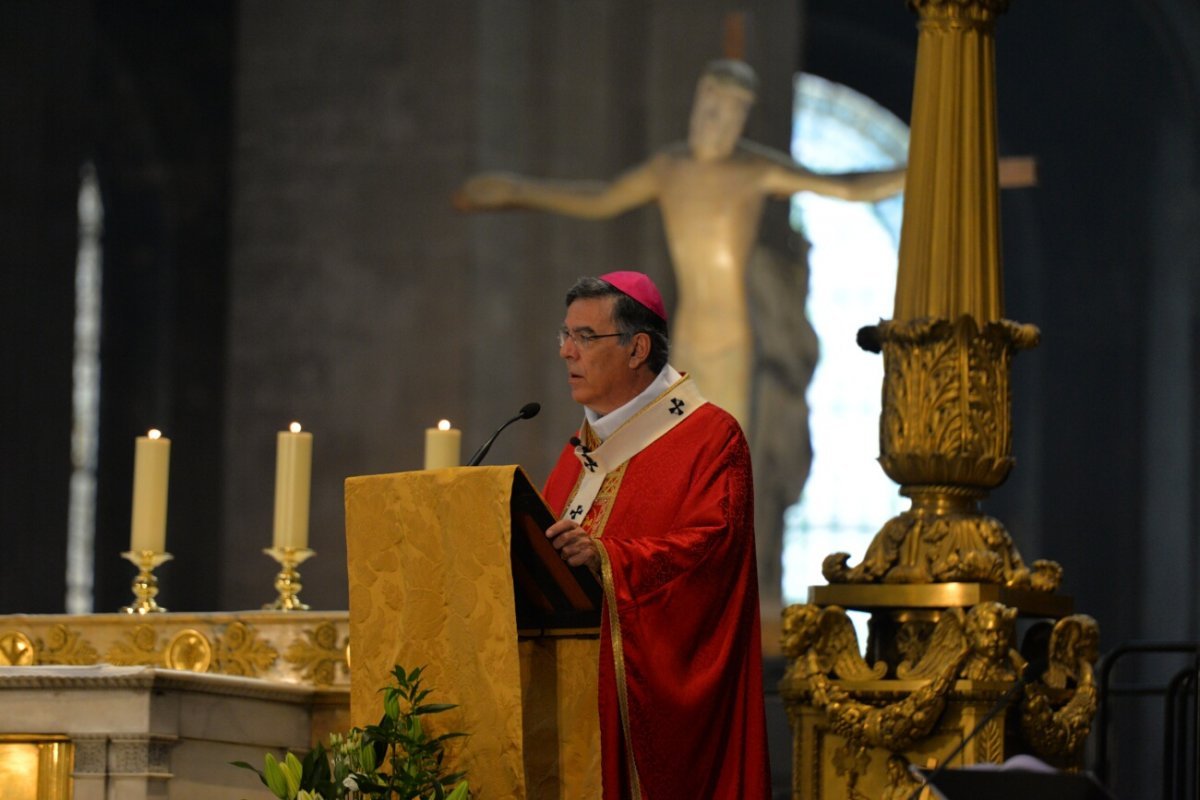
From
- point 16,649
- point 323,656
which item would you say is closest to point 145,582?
point 16,649

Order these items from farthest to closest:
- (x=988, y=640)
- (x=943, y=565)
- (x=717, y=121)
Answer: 1. (x=717, y=121)
2. (x=943, y=565)
3. (x=988, y=640)

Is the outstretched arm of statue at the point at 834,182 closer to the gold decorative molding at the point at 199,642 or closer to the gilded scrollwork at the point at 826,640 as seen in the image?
the gilded scrollwork at the point at 826,640

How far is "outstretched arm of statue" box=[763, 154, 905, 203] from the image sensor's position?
9.86 metres

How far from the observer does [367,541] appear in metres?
3.97

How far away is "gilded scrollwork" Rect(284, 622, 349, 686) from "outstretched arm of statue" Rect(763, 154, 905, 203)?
17.5 ft

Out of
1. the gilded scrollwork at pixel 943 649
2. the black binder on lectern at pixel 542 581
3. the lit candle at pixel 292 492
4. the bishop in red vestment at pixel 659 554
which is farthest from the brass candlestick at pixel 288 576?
the gilded scrollwork at pixel 943 649

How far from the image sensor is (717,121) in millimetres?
10961

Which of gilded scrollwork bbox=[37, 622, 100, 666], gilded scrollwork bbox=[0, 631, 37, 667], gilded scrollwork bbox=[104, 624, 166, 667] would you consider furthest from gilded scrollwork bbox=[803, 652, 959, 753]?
gilded scrollwork bbox=[0, 631, 37, 667]

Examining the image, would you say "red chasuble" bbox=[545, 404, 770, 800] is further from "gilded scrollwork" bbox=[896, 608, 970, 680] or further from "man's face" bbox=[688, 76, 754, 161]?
"man's face" bbox=[688, 76, 754, 161]

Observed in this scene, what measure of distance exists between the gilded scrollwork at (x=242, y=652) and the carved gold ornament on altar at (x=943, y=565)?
1.22 meters

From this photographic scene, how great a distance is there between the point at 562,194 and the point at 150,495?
5.52 meters

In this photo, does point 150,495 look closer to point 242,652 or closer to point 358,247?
point 242,652

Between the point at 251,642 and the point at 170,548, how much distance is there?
728 centimetres

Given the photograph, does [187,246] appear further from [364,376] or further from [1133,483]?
[1133,483]
